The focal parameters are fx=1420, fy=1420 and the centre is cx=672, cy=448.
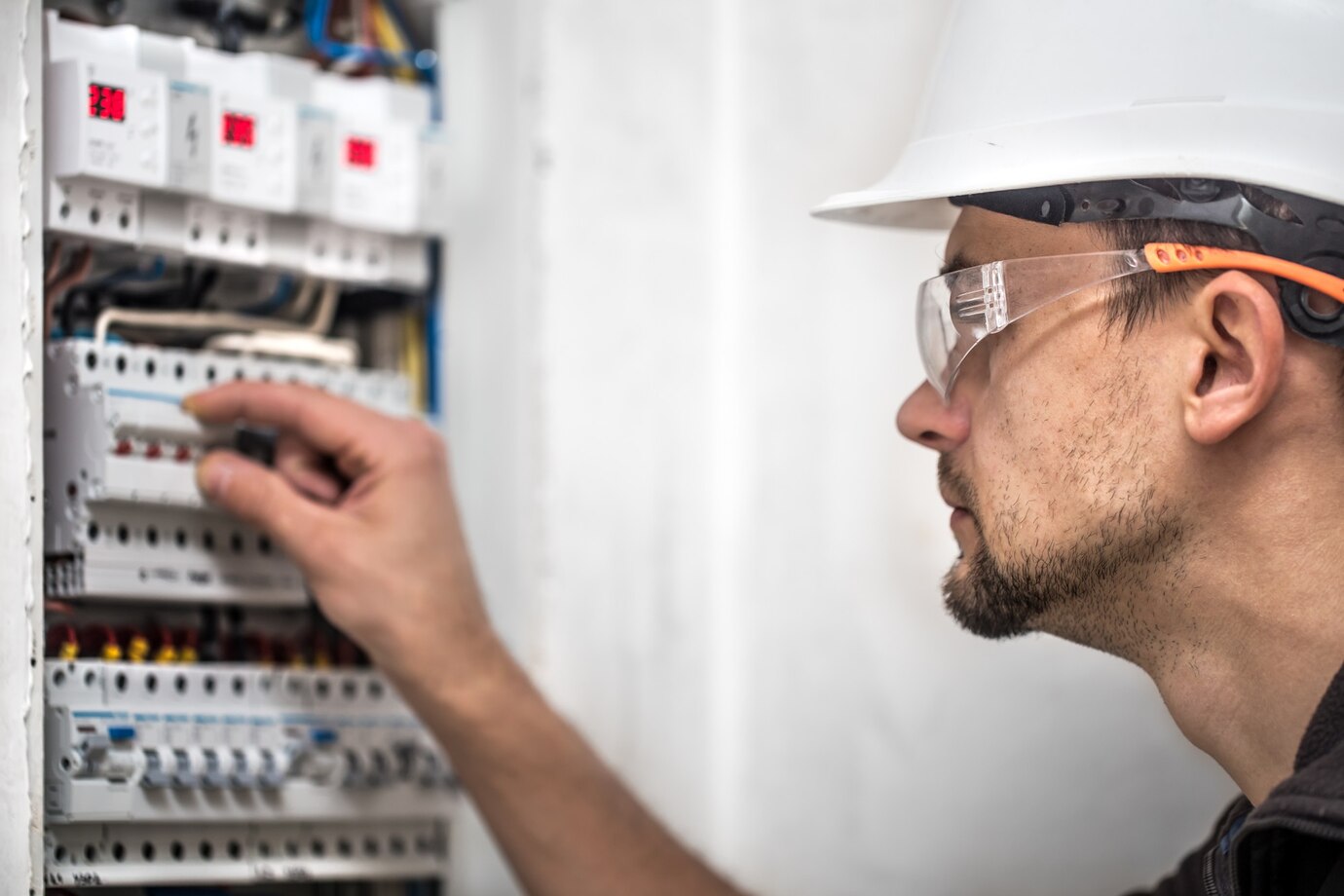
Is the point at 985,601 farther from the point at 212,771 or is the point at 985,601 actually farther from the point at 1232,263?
the point at 212,771

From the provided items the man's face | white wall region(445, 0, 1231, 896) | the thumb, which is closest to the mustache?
the man's face

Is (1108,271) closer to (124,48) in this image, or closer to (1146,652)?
(1146,652)

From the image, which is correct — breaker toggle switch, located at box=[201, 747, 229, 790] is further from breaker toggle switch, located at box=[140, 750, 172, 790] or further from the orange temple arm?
the orange temple arm

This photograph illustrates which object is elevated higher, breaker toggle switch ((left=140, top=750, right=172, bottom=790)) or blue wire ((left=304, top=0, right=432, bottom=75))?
blue wire ((left=304, top=0, right=432, bottom=75))

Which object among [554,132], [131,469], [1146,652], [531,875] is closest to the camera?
[1146,652]

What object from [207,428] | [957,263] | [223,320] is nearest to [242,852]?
[207,428]

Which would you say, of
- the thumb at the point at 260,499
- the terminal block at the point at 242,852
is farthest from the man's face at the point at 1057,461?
the terminal block at the point at 242,852

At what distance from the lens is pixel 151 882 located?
1.34 meters

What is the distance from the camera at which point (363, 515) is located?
1424 millimetres

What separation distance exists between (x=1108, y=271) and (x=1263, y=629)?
1.03ft

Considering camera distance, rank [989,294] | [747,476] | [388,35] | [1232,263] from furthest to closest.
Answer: [747,476] → [388,35] → [989,294] → [1232,263]

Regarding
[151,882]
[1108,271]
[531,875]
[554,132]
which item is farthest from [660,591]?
[1108,271]

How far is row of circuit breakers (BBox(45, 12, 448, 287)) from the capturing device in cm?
128

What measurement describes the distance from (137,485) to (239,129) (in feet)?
1.20
